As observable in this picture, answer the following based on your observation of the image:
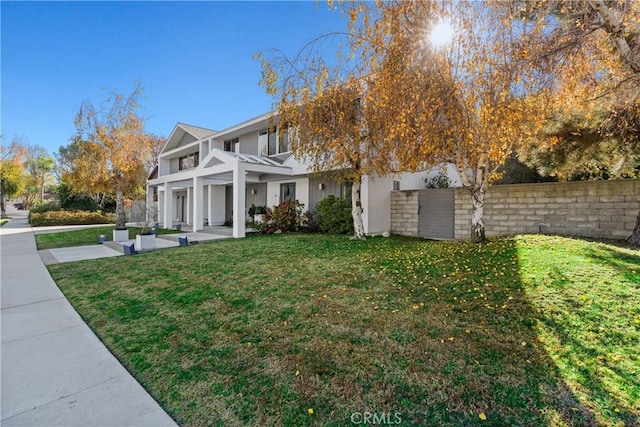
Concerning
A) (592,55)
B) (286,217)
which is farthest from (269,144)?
(592,55)

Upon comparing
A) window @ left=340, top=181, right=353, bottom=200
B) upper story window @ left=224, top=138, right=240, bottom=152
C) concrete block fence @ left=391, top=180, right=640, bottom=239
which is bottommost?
concrete block fence @ left=391, top=180, right=640, bottom=239

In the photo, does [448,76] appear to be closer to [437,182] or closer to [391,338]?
[391,338]

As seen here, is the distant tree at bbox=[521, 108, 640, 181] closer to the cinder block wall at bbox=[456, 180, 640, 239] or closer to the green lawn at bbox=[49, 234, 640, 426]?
the cinder block wall at bbox=[456, 180, 640, 239]

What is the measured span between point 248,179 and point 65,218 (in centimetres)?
1731

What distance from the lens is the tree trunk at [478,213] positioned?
8031mm

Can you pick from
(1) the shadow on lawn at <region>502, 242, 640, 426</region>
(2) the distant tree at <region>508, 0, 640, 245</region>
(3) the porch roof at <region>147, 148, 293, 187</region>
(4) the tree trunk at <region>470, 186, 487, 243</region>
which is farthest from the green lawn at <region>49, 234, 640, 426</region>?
(3) the porch roof at <region>147, 148, 293, 187</region>

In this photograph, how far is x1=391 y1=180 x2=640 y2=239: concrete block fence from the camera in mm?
8117

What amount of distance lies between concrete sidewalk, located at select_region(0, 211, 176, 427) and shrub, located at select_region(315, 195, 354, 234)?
9.01 m

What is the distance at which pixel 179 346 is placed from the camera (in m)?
3.38

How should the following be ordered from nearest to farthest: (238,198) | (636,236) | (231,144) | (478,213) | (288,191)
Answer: (636,236) < (478,213) < (238,198) < (288,191) < (231,144)

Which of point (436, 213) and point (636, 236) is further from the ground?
point (436, 213)

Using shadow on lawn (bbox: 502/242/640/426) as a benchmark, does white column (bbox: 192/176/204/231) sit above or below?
above

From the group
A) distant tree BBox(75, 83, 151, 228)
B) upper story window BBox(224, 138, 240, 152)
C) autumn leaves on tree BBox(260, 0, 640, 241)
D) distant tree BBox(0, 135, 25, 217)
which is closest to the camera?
autumn leaves on tree BBox(260, 0, 640, 241)

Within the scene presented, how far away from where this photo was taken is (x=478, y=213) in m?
8.20
